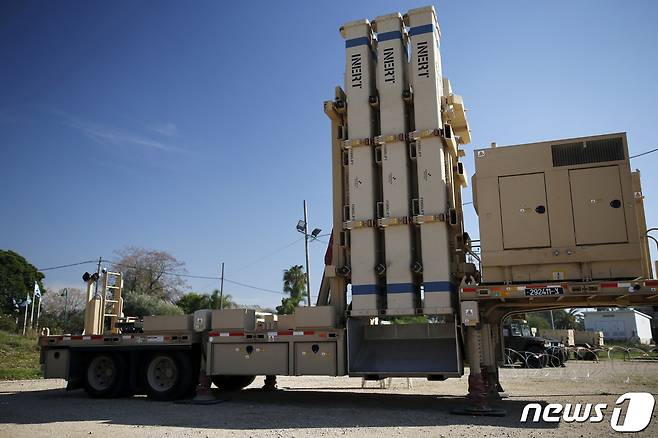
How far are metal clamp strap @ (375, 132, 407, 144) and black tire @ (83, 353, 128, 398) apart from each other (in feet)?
25.2

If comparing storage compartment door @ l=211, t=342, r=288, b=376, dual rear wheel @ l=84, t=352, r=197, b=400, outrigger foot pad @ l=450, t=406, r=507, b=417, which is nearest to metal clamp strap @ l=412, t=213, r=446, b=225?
outrigger foot pad @ l=450, t=406, r=507, b=417

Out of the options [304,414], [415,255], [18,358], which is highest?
[415,255]

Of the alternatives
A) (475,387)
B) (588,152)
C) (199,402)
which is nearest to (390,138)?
(588,152)

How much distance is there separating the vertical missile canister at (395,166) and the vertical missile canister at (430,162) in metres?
0.26

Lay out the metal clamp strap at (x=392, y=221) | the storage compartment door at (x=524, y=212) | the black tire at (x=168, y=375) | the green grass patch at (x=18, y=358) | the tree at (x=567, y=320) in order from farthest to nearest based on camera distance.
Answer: the tree at (x=567, y=320) → the green grass patch at (x=18, y=358) → the black tire at (x=168, y=375) → the metal clamp strap at (x=392, y=221) → the storage compartment door at (x=524, y=212)

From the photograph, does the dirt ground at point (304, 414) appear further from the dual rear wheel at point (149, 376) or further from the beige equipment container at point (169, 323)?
the beige equipment container at point (169, 323)

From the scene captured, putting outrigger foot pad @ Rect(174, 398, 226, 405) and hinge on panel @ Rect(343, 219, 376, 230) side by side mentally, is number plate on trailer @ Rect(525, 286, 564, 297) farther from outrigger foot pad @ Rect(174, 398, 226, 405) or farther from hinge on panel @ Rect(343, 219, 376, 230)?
outrigger foot pad @ Rect(174, 398, 226, 405)

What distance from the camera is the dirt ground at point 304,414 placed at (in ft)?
25.7

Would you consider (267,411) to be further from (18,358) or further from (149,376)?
(18,358)

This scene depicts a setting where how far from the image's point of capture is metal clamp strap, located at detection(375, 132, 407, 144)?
35.5 ft

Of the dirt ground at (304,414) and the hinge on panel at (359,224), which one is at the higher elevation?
the hinge on panel at (359,224)

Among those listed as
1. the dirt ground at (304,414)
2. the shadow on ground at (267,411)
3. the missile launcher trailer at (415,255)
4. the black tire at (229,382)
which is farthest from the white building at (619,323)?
the missile launcher trailer at (415,255)

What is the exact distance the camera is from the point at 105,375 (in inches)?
497

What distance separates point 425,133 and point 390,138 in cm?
74
